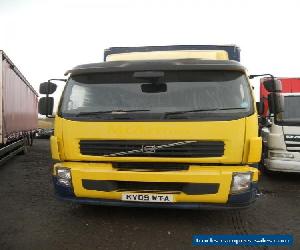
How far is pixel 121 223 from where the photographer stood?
511 centimetres

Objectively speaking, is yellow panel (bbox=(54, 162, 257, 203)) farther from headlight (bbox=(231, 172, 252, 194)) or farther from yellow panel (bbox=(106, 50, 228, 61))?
yellow panel (bbox=(106, 50, 228, 61))

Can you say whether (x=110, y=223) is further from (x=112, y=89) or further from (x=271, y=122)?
(x=271, y=122)

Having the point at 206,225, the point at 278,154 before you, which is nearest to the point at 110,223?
the point at 206,225

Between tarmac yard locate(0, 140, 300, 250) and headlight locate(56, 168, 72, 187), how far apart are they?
1.83ft

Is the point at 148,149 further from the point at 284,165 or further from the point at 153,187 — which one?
the point at 284,165

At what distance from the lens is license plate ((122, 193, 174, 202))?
466 cm

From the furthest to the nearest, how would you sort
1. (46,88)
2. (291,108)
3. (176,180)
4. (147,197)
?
1. (291,108)
2. (46,88)
3. (147,197)
4. (176,180)

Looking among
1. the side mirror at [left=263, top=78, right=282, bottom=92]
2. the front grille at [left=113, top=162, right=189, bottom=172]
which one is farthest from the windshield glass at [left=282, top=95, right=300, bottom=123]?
the front grille at [left=113, top=162, right=189, bottom=172]

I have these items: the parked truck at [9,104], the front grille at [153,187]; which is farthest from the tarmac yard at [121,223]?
the parked truck at [9,104]

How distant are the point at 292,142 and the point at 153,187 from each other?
4362mm

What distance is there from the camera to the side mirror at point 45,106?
5.78 meters

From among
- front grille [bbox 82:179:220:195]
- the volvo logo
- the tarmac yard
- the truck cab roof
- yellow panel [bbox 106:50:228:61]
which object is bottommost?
the tarmac yard

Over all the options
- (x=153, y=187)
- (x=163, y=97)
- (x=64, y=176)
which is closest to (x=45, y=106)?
(x=64, y=176)

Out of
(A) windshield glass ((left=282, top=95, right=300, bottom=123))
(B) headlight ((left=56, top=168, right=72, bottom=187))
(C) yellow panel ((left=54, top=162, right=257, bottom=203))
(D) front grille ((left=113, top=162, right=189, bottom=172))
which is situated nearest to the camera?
(C) yellow panel ((left=54, top=162, right=257, bottom=203))
